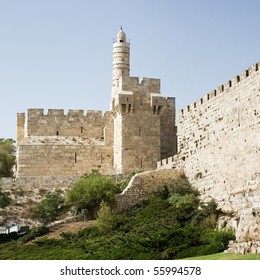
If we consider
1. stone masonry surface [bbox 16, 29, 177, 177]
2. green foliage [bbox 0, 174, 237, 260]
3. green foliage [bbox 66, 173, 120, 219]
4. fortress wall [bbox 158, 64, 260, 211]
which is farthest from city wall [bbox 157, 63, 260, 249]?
stone masonry surface [bbox 16, 29, 177, 177]

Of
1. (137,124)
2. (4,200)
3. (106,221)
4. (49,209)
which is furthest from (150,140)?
(106,221)

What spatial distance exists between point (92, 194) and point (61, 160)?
7952 mm

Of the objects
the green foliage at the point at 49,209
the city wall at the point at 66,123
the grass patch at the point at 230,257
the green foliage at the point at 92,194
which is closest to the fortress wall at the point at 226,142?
the green foliage at the point at 92,194

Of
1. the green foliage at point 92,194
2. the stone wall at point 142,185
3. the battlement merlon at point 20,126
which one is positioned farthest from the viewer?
the battlement merlon at point 20,126

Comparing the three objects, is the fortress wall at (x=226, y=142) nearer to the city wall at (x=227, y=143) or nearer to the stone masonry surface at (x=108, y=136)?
the city wall at (x=227, y=143)

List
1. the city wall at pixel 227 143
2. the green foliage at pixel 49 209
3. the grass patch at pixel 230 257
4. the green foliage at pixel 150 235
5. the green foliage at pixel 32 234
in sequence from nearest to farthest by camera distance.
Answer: the grass patch at pixel 230 257
the green foliage at pixel 150 235
the city wall at pixel 227 143
the green foliage at pixel 32 234
the green foliage at pixel 49 209

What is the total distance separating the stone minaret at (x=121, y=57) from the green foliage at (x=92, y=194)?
10533mm

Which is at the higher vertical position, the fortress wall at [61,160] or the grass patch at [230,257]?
the fortress wall at [61,160]

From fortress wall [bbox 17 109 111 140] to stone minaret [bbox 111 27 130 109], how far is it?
2.34 m

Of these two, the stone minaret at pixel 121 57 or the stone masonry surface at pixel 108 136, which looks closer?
the stone masonry surface at pixel 108 136

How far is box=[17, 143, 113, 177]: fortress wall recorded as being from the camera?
35062 mm

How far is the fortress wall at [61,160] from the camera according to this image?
35.1 meters

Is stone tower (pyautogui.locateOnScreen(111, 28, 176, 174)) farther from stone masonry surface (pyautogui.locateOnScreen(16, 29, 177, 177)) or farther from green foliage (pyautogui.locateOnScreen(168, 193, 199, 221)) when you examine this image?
green foliage (pyautogui.locateOnScreen(168, 193, 199, 221))

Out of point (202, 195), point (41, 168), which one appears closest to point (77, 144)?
point (41, 168)
